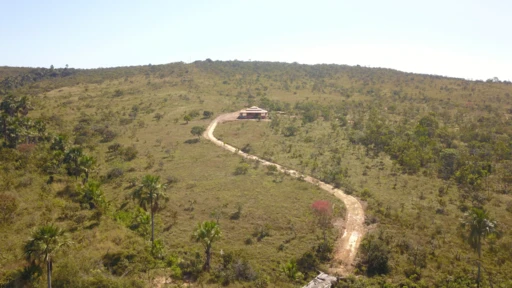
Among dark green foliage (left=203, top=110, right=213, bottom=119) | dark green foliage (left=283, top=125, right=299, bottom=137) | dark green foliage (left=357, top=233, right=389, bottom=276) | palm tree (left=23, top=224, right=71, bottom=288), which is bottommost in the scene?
dark green foliage (left=357, top=233, right=389, bottom=276)

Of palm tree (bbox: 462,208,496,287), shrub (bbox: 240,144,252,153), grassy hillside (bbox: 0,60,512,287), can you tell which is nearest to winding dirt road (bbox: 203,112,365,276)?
grassy hillside (bbox: 0,60,512,287)

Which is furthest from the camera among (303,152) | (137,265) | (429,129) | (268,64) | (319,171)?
(268,64)

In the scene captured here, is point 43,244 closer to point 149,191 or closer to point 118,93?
point 149,191

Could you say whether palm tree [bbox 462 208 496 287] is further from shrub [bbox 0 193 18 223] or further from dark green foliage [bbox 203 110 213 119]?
dark green foliage [bbox 203 110 213 119]

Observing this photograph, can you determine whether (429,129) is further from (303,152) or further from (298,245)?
(298,245)

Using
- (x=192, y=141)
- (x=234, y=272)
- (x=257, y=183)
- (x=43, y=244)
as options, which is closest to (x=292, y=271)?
(x=234, y=272)

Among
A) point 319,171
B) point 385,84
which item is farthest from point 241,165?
point 385,84
